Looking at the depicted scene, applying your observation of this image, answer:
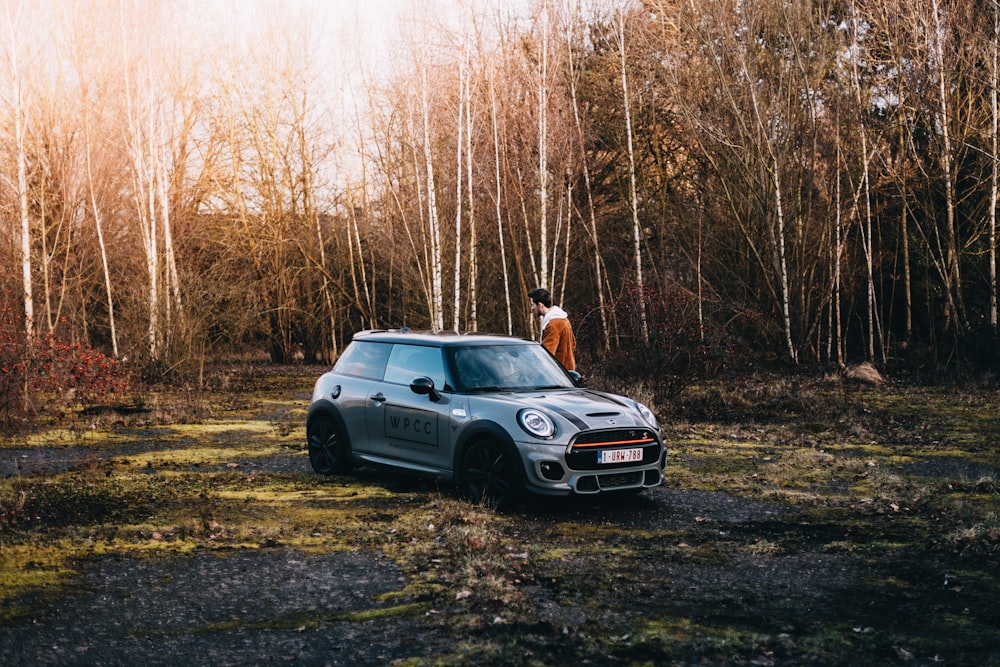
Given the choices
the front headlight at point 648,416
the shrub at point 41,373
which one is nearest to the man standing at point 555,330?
the front headlight at point 648,416

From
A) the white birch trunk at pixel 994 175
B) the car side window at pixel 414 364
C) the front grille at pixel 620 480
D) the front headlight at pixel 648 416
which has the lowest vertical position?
the front grille at pixel 620 480

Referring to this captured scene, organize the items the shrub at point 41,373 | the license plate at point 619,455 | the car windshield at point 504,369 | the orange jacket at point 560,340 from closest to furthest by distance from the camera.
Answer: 1. the license plate at point 619,455
2. the car windshield at point 504,369
3. the orange jacket at point 560,340
4. the shrub at point 41,373

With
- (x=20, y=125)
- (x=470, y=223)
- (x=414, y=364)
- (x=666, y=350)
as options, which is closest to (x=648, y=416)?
(x=414, y=364)

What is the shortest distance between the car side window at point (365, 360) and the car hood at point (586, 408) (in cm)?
188

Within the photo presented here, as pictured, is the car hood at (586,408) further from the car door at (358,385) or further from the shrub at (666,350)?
the shrub at (666,350)

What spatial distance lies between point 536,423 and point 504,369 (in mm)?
1386

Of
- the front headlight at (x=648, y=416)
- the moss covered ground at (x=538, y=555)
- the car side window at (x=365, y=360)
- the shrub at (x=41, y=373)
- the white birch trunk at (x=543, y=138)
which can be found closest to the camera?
the moss covered ground at (x=538, y=555)

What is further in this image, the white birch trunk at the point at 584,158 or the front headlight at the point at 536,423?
the white birch trunk at the point at 584,158

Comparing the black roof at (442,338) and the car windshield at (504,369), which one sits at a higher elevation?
the black roof at (442,338)

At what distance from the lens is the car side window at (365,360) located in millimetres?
11336

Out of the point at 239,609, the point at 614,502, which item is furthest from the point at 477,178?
the point at 239,609

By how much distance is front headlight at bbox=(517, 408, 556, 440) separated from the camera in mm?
9359

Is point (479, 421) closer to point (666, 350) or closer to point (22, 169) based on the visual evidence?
point (666, 350)

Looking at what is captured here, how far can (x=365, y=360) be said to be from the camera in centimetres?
1160
